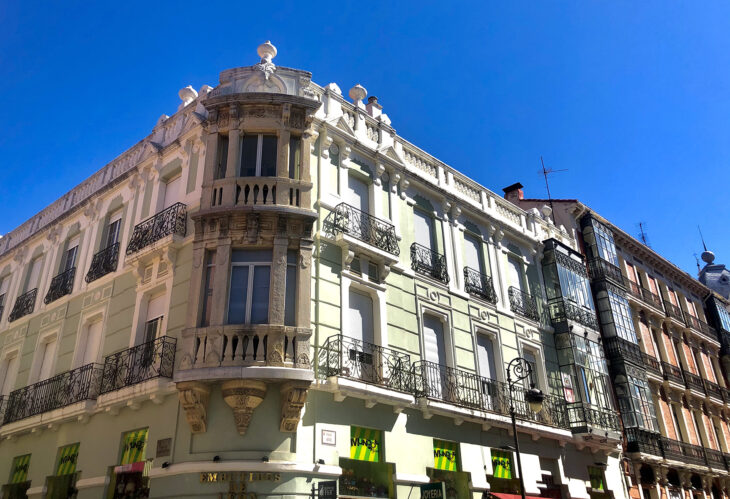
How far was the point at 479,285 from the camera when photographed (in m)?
19.1

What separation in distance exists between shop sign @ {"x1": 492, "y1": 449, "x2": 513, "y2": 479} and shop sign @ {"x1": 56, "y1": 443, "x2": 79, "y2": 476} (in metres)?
10.7

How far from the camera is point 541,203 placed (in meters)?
27.4

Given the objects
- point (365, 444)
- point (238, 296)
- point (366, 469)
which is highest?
point (238, 296)

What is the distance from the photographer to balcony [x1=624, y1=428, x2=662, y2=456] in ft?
72.1

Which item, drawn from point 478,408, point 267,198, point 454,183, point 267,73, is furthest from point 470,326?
point 267,73

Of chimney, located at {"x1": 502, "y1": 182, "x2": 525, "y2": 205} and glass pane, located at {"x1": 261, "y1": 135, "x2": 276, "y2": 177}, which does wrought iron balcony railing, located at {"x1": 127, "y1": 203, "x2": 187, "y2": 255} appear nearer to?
glass pane, located at {"x1": 261, "y1": 135, "x2": 276, "y2": 177}

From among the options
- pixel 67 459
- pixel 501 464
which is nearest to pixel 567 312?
pixel 501 464

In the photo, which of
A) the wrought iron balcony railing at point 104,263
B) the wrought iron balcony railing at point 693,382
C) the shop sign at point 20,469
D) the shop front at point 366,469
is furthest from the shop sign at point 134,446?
the wrought iron balcony railing at point 693,382

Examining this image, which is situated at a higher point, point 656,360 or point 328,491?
point 656,360

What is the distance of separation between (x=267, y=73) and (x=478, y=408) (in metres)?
10.3

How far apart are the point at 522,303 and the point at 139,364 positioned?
12457mm

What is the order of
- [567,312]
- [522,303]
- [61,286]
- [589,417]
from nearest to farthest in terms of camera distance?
[61,286] → [589,417] → [522,303] → [567,312]

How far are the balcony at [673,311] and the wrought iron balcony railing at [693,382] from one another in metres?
2.78

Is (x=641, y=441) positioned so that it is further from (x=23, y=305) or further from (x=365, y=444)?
(x=23, y=305)
